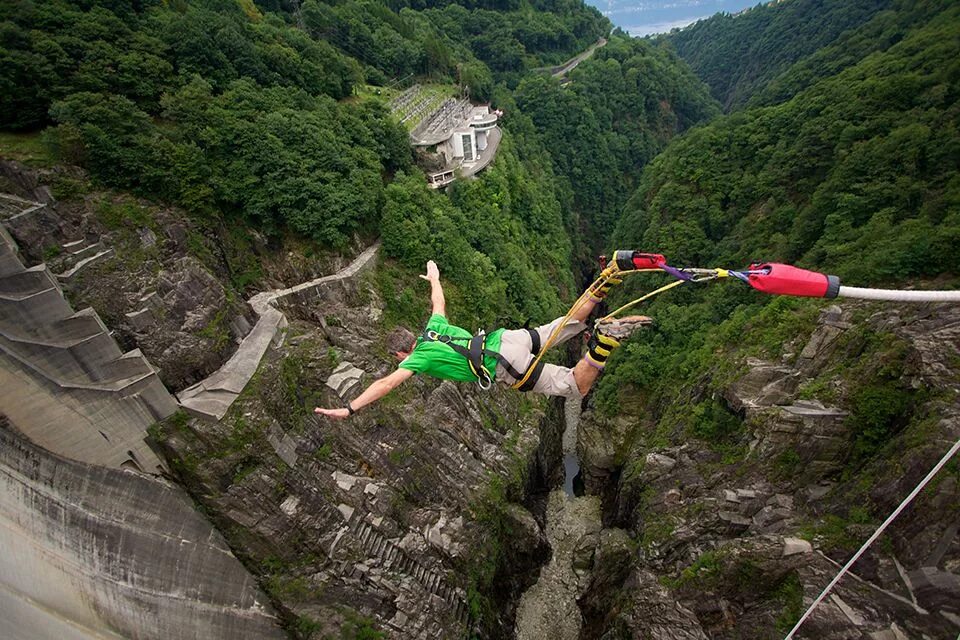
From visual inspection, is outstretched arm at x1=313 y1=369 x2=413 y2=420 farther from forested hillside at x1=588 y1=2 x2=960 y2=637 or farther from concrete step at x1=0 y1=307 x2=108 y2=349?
forested hillside at x1=588 y1=2 x2=960 y2=637

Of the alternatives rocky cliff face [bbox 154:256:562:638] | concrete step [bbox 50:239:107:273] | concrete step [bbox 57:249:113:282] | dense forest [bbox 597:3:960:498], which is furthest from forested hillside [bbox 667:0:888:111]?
concrete step [bbox 50:239:107:273]

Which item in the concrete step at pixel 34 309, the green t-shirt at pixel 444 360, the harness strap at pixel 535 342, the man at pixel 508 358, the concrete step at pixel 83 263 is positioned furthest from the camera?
the concrete step at pixel 83 263

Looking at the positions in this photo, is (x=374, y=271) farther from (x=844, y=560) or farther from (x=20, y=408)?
(x=844, y=560)

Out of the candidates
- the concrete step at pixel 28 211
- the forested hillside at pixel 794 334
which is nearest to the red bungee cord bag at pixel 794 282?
the forested hillside at pixel 794 334

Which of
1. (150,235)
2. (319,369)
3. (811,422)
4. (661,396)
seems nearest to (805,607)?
(811,422)

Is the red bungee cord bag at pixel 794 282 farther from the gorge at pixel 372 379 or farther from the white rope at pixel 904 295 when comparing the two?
the gorge at pixel 372 379
